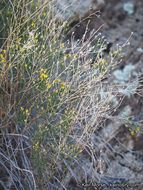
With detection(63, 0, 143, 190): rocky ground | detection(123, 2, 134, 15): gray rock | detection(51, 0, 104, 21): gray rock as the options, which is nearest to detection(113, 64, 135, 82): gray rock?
detection(63, 0, 143, 190): rocky ground

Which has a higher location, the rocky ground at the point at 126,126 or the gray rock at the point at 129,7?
the gray rock at the point at 129,7

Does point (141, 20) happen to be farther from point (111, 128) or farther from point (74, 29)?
point (111, 128)

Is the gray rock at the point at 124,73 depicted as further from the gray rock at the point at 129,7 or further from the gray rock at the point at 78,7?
the gray rock at the point at 78,7

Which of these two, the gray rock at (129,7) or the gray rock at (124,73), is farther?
the gray rock at (129,7)

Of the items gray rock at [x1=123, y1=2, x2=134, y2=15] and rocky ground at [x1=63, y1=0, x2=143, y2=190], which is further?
gray rock at [x1=123, y1=2, x2=134, y2=15]

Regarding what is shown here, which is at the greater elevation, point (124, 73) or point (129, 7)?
point (129, 7)

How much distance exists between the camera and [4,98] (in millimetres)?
1665

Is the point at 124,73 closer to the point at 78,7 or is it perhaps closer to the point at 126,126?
the point at 126,126

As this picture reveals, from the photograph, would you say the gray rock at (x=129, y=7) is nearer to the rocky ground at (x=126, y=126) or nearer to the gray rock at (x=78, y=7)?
the rocky ground at (x=126, y=126)

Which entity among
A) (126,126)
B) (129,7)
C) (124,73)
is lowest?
(126,126)

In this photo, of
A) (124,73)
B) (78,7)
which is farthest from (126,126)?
(78,7)

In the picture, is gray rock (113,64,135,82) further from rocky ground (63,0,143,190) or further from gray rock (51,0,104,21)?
gray rock (51,0,104,21)

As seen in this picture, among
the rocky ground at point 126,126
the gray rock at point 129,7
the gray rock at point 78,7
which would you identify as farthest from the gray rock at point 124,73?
the gray rock at point 78,7

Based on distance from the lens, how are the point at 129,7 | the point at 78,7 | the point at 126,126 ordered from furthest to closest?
the point at 78,7 < the point at 129,7 < the point at 126,126
